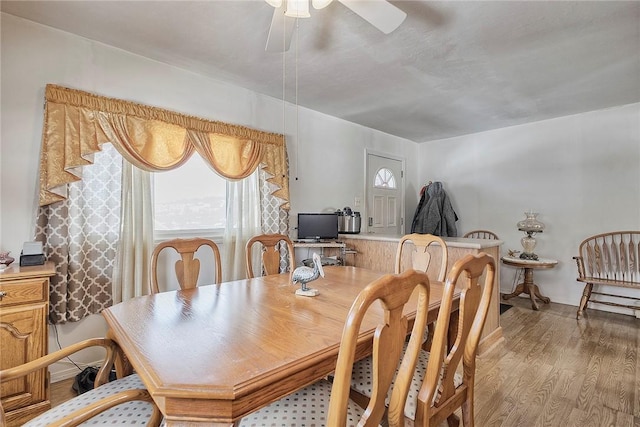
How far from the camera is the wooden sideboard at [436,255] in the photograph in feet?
8.71

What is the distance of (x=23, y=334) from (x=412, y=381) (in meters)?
2.03

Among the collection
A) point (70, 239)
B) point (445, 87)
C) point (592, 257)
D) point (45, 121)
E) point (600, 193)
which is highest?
point (445, 87)

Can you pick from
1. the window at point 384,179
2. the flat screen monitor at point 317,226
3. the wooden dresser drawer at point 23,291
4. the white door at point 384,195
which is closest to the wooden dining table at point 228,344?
the wooden dresser drawer at point 23,291

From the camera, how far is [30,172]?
207cm

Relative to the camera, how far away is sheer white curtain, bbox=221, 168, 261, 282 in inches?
117

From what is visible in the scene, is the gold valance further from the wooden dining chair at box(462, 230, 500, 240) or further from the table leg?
the table leg

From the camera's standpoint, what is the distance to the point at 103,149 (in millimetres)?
2309

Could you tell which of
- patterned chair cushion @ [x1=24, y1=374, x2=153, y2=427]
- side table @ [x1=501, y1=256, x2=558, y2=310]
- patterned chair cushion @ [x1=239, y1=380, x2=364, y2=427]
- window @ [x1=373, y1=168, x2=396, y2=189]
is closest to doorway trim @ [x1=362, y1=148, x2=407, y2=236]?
window @ [x1=373, y1=168, x2=396, y2=189]

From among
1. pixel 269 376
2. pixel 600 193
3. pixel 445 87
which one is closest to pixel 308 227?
pixel 445 87

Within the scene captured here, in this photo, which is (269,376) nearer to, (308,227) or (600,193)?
(308,227)

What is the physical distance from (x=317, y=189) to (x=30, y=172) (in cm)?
253

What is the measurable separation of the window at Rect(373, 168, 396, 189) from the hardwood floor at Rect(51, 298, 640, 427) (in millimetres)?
2314

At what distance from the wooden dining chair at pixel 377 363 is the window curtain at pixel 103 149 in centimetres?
180

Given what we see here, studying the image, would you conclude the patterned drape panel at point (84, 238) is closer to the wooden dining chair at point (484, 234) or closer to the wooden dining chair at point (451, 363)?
the wooden dining chair at point (451, 363)
